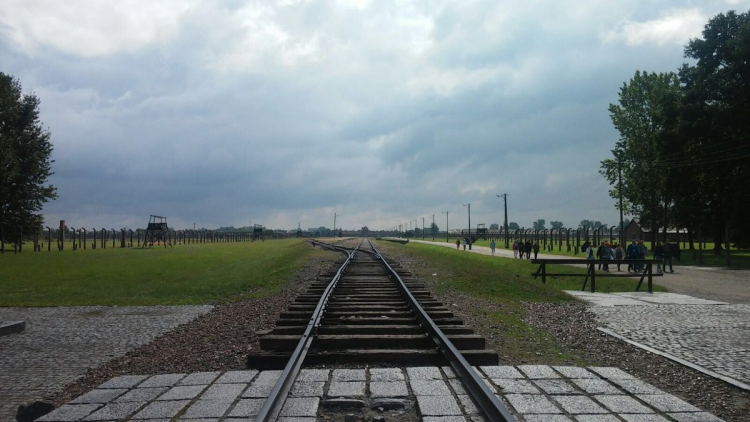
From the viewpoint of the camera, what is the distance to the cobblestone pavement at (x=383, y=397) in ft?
15.3

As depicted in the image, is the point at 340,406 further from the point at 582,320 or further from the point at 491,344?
the point at 582,320

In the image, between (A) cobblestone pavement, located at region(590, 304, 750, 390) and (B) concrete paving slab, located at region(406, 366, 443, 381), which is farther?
(A) cobblestone pavement, located at region(590, 304, 750, 390)

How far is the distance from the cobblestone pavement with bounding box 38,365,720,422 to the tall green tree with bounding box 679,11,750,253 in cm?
3955

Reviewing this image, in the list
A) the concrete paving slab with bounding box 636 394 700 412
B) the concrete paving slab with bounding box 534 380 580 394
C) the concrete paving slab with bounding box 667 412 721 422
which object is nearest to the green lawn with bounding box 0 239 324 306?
the concrete paving slab with bounding box 534 380 580 394

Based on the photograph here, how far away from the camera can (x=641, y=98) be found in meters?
58.8

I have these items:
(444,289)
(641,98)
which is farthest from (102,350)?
(641,98)

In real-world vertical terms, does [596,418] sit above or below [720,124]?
below

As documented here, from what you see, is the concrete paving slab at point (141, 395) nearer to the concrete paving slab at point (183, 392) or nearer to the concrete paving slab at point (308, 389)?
the concrete paving slab at point (183, 392)

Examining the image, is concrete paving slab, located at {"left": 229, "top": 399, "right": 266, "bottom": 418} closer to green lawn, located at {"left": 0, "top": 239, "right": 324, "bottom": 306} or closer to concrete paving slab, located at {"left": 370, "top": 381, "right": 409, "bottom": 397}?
concrete paving slab, located at {"left": 370, "top": 381, "right": 409, "bottom": 397}

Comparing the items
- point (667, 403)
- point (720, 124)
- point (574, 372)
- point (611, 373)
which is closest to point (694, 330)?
point (611, 373)

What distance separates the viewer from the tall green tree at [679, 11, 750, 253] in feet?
129

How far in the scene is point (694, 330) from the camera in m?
9.42

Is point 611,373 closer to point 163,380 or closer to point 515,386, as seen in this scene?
point 515,386

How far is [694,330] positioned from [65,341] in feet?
34.4
